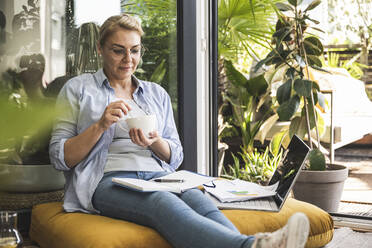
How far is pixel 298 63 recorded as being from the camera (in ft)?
9.86

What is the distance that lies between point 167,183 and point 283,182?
556mm

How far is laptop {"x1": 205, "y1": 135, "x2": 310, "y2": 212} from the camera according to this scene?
2064 mm

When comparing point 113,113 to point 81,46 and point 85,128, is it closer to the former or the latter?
point 85,128

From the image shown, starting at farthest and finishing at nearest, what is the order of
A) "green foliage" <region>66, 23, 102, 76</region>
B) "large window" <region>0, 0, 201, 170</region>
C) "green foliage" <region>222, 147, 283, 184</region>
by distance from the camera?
"green foliage" <region>222, 147, 283, 184</region>, "green foliage" <region>66, 23, 102, 76</region>, "large window" <region>0, 0, 201, 170</region>

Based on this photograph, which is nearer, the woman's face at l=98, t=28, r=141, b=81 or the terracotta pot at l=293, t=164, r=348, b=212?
the woman's face at l=98, t=28, r=141, b=81

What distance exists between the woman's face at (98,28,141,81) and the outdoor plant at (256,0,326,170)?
1.11 meters

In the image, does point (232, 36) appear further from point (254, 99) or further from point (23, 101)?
point (23, 101)

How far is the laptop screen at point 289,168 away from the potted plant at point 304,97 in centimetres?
71

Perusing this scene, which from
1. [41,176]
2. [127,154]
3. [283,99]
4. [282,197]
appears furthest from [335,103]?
[41,176]

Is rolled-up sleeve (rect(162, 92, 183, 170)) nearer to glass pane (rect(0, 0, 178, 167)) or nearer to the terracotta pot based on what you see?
glass pane (rect(0, 0, 178, 167))

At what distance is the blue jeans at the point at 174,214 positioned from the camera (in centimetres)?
151

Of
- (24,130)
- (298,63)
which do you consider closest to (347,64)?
(298,63)

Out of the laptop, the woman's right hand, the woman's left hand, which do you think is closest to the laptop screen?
the laptop

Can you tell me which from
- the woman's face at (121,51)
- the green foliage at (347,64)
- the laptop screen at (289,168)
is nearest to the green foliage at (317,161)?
the green foliage at (347,64)
